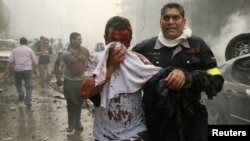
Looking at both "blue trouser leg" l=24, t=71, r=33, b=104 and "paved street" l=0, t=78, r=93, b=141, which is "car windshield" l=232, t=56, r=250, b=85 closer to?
"paved street" l=0, t=78, r=93, b=141

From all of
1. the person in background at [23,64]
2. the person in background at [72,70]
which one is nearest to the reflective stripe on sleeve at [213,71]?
the person in background at [72,70]

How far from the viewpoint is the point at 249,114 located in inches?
165

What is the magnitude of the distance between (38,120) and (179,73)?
5.69 meters

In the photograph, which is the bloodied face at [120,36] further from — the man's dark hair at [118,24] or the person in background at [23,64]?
the person in background at [23,64]

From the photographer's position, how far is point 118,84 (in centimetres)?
216

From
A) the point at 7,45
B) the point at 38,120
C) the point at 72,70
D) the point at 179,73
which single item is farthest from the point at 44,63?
the point at 179,73

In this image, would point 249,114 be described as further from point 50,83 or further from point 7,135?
point 50,83

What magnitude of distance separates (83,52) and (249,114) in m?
3.17

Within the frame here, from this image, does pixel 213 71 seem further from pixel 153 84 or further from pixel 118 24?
pixel 118 24

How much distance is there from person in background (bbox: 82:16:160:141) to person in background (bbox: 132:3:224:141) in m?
0.12

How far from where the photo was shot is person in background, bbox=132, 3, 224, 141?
210 centimetres

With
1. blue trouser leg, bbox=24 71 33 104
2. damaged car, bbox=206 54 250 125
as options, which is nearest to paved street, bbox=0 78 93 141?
blue trouser leg, bbox=24 71 33 104

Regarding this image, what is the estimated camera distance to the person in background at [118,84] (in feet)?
7.00

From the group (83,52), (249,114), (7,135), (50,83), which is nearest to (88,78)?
(249,114)
